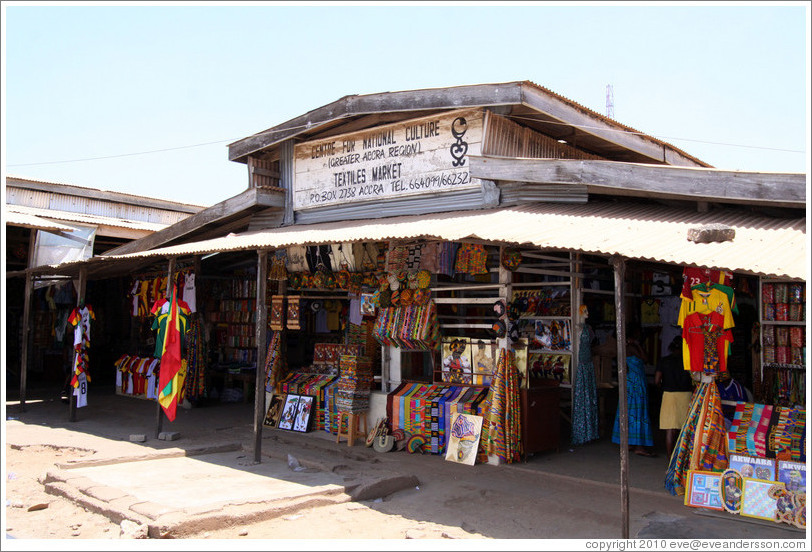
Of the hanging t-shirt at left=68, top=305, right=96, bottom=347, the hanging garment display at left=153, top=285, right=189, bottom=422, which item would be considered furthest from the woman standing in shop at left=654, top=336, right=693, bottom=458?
the hanging t-shirt at left=68, top=305, right=96, bottom=347

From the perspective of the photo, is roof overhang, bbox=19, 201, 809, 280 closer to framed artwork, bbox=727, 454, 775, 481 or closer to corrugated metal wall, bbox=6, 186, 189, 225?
framed artwork, bbox=727, 454, 775, 481

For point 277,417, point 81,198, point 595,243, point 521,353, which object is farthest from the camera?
point 81,198

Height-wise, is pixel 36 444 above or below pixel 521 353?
below

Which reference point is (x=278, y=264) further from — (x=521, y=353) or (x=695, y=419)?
(x=695, y=419)

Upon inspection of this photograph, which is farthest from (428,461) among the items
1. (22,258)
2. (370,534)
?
(22,258)

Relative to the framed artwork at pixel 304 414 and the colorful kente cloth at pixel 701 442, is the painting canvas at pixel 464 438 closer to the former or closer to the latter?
the colorful kente cloth at pixel 701 442

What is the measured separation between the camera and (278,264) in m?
11.3

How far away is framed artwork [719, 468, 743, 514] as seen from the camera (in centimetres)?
620

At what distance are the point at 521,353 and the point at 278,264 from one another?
4.64 metres

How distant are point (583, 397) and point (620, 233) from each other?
3585mm

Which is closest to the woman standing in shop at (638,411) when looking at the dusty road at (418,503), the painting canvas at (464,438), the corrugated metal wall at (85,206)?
the dusty road at (418,503)

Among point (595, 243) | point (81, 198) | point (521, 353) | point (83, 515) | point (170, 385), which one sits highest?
point (81, 198)

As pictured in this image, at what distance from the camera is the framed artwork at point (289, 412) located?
10883mm

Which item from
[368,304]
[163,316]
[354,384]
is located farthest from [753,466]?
[163,316]
